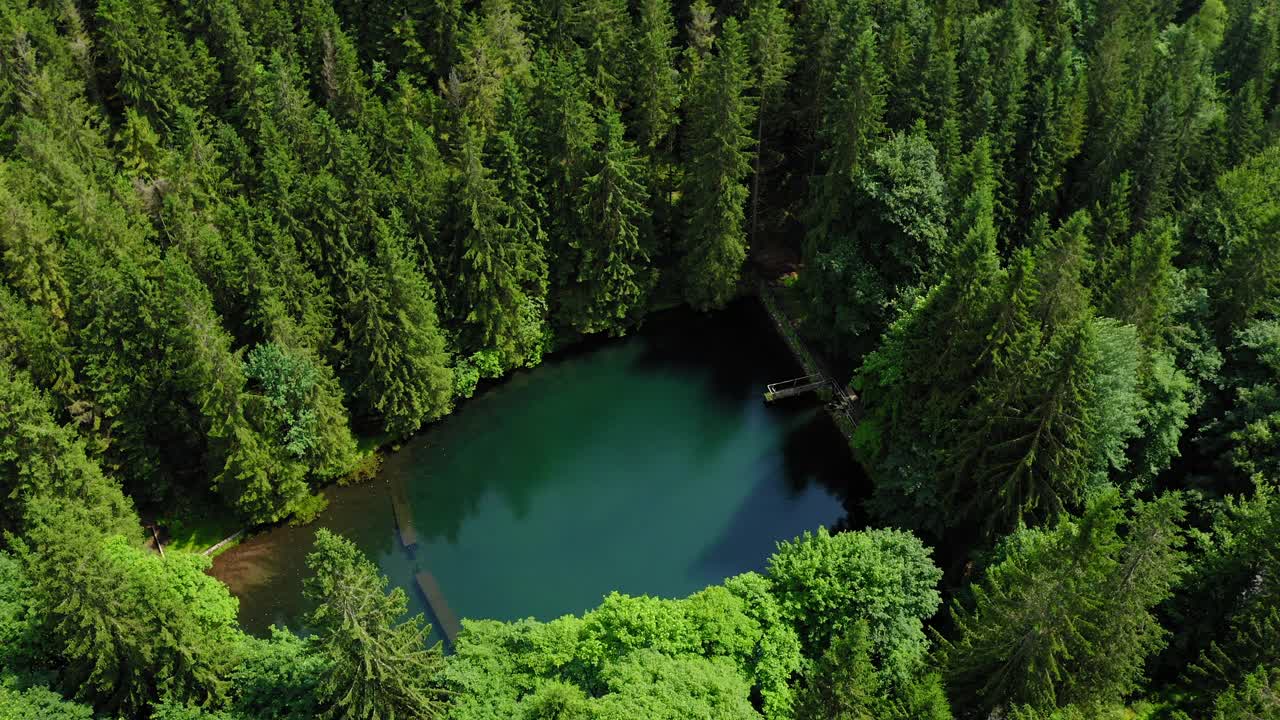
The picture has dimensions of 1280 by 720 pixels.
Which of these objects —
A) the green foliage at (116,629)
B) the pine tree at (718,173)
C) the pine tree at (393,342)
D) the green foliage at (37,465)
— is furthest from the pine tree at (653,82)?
the green foliage at (116,629)

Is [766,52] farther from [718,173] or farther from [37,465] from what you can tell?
[37,465]

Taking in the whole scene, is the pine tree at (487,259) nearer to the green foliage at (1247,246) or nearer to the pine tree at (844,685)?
the pine tree at (844,685)

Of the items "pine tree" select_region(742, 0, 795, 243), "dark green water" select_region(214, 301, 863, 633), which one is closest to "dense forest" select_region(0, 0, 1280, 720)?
"pine tree" select_region(742, 0, 795, 243)

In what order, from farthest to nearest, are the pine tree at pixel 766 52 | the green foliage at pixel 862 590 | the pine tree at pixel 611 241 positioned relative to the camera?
1. the pine tree at pixel 766 52
2. the pine tree at pixel 611 241
3. the green foliage at pixel 862 590

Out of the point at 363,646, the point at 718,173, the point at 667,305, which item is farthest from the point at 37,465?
the point at 718,173

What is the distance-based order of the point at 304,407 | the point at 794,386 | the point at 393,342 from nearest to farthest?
the point at 304,407
the point at 393,342
the point at 794,386

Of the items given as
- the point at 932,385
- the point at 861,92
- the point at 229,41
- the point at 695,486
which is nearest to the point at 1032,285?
the point at 932,385

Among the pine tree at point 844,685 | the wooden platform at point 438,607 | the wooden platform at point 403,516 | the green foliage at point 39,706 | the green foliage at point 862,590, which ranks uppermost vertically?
the pine tree at point 844,685
